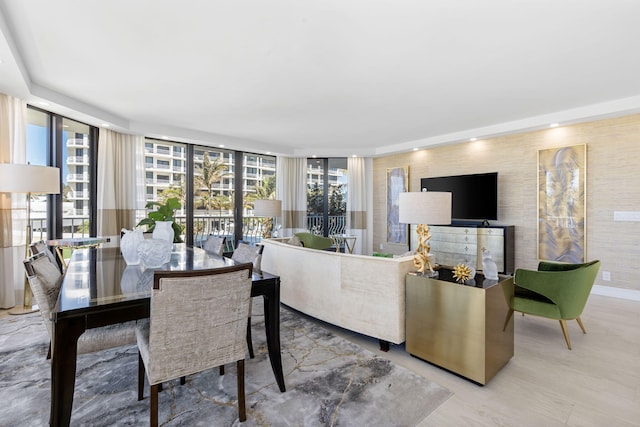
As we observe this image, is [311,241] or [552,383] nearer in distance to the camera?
[552,383]

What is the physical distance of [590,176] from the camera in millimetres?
4359

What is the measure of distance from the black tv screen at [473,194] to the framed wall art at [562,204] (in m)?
0.66

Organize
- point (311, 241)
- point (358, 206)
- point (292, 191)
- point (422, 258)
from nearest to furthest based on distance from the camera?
point (422, 258) < point (311, 241) < point (292, 191) < point (358, 206)

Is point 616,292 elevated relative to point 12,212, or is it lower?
lower

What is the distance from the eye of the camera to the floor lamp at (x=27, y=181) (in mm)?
3115

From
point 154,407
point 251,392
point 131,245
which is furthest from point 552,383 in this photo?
point 131,245

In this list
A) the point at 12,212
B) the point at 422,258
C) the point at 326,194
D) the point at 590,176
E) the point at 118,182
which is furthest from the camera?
the point at 326,194

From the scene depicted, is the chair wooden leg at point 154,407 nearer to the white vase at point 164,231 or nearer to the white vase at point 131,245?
the white vase at point 131,245

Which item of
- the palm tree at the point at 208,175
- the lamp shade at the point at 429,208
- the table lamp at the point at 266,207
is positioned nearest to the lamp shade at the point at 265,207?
the table lamp at the point at 266,207

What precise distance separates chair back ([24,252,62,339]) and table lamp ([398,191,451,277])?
88.8 inches

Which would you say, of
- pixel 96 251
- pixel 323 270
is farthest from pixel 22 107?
pixel 323 270

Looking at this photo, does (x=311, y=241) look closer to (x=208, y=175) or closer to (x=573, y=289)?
(x=208, y=175)

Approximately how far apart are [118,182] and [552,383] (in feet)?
19.3

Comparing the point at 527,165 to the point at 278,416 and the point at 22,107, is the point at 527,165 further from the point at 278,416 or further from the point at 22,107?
the point at 22,107
